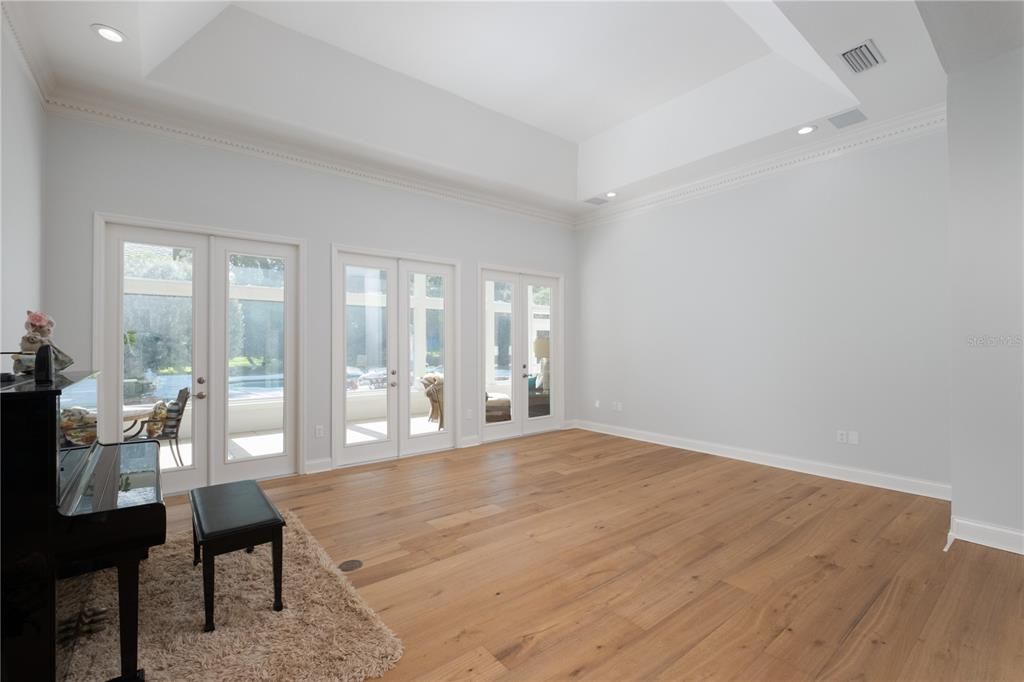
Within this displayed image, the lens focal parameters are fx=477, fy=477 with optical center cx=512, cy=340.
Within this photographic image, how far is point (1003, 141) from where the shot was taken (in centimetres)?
295

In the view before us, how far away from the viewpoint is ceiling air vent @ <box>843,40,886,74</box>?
321 cm

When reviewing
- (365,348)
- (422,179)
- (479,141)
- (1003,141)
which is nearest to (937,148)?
(1003,141)

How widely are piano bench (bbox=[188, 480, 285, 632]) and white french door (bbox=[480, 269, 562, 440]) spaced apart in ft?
12.3

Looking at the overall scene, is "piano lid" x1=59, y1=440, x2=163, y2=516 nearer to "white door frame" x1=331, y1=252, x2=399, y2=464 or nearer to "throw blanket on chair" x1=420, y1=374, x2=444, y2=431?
"white door frame" x1=331, y1=252, x2=399, y2=464

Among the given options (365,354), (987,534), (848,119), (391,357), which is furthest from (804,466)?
(365,354)

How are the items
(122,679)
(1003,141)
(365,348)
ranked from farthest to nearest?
(365,348)
(1003,141)
(122,679)

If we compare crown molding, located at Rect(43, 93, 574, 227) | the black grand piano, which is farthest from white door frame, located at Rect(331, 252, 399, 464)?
the black grand piano

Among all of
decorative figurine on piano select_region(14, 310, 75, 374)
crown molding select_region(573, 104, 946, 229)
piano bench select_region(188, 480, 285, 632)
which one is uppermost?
crown molding select_region(573, 104, 946, 229)

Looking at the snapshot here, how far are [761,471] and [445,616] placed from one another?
12.3 ft

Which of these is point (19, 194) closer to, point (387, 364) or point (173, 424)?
point (173, 424)

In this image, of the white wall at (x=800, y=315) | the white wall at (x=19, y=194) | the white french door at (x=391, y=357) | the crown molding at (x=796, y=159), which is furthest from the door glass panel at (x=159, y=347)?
the crown molding at (x=796, y=159)

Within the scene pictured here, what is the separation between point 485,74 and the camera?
4594 mm

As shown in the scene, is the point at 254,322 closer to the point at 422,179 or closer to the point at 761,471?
the point at 422,179

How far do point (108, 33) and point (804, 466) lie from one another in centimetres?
648
